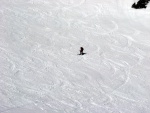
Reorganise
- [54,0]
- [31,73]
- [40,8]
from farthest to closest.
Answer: [54,0], [40,8], [31,73]

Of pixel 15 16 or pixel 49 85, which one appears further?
pixel 15 16

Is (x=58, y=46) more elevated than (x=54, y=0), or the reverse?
(x=54, y=0)

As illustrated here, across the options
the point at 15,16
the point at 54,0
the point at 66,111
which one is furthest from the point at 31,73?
the point at 54,0

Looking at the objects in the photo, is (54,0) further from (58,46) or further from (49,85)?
(49,85)

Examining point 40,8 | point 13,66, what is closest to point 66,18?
point 40,8

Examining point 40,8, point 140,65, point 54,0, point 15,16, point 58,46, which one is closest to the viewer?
point 140,65

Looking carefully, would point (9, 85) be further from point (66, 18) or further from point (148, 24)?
point (148, 24)
